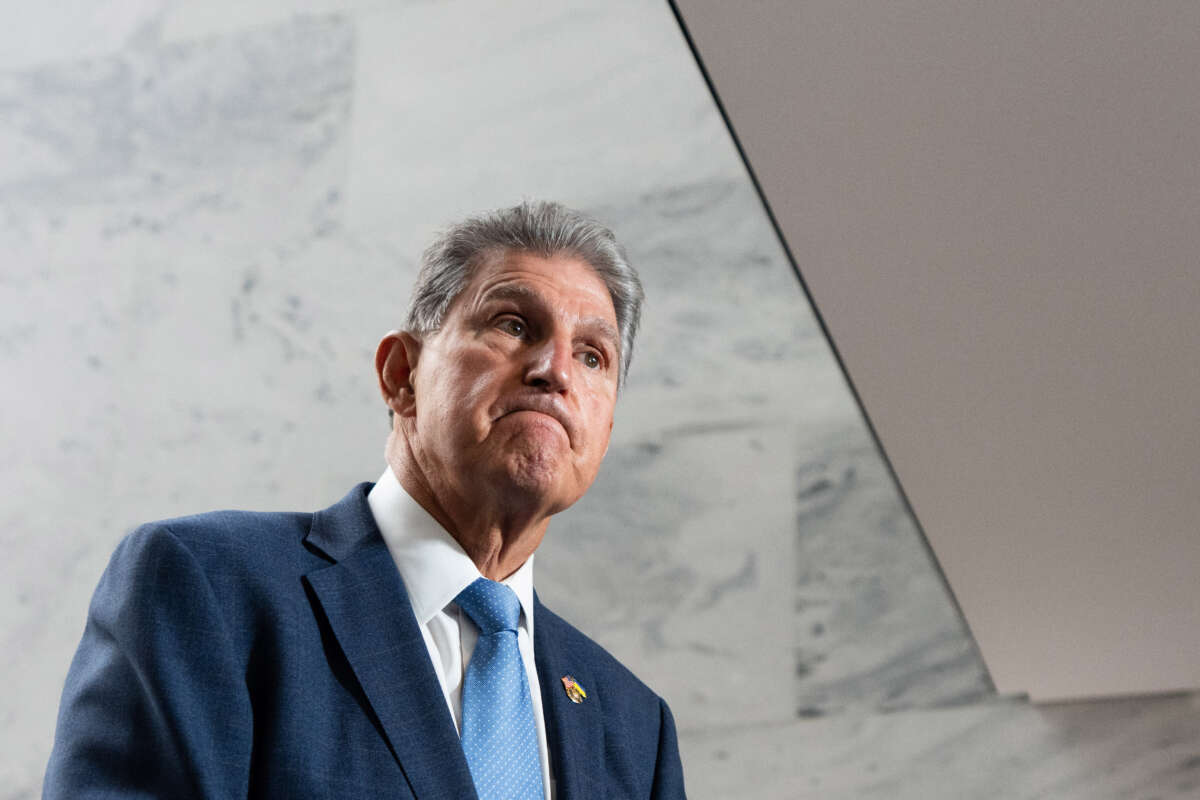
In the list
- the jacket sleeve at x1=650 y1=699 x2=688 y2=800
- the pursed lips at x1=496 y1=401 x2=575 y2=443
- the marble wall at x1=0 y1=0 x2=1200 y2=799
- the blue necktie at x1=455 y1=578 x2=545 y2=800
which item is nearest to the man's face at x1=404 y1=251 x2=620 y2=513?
the pursed lips at x1=496 y1=401 x2=575 y2=443

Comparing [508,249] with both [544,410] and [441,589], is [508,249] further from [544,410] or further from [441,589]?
[441,589]

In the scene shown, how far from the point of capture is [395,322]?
8.97ft

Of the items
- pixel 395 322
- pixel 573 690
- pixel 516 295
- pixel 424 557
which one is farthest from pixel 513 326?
pixel 395 322

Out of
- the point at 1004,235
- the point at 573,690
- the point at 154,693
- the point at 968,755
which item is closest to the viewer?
the point at 1004,235

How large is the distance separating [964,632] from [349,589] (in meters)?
1.10

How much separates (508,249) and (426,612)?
447mm

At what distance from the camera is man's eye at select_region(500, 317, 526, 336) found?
1629 millimetres

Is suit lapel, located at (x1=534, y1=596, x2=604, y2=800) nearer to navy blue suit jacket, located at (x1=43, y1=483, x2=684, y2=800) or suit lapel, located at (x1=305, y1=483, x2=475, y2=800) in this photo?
navy blue suit jacket, located at (x1=43, y1=483, x2=684, y2=800)

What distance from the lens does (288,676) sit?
130cm

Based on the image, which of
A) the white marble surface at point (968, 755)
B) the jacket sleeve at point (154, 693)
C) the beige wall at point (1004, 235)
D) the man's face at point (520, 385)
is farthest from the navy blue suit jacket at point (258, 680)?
the white marble surface at point (968, 755)

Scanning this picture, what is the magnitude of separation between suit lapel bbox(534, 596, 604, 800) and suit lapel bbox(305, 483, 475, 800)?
170 millimetres

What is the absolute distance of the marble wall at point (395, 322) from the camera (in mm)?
2188

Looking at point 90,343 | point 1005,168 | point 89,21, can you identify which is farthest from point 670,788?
point 89,21

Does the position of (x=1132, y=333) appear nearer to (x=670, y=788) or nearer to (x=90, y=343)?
(x=670, y=788)
